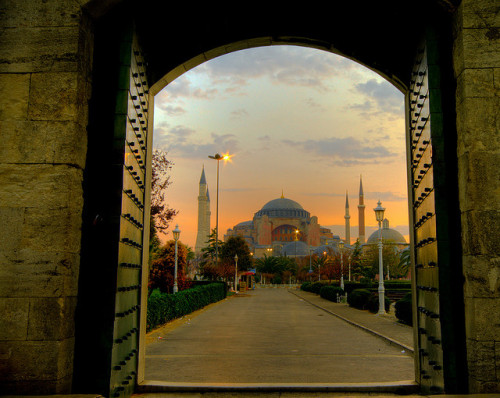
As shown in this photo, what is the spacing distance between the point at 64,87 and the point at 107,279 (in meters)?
1.65

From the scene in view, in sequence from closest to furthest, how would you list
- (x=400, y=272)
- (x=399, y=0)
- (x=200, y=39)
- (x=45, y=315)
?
(x=45, y=315), (x=399, y=0), (x=200, y=39), (x=400, y=272)

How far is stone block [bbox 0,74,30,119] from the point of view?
401 centimetres

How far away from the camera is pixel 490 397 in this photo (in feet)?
11.6

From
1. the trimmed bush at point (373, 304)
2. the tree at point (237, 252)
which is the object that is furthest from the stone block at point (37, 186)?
the tree at point (237, 252)

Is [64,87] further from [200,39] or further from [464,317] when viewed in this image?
[464,317]

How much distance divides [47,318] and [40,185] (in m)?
1.04

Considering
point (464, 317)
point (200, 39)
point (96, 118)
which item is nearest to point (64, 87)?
point (96, 118)

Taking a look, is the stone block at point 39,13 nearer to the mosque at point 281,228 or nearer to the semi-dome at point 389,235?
the semi-dome at point 389,235

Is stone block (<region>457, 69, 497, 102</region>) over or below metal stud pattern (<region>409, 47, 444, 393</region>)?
over

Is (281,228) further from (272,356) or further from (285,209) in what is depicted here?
(272,356)

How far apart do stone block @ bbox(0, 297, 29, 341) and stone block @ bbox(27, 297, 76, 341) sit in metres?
0.04

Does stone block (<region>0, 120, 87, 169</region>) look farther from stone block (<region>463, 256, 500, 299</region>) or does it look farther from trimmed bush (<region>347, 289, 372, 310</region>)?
trimmed bush (<region>347, 289, 372, 310</region>)

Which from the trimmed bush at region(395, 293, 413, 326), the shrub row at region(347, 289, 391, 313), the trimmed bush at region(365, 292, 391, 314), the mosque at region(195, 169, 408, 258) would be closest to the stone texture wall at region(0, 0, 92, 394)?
the trimmed bush at region(395, 293, 413, 326)

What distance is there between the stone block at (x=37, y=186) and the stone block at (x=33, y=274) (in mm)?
394
